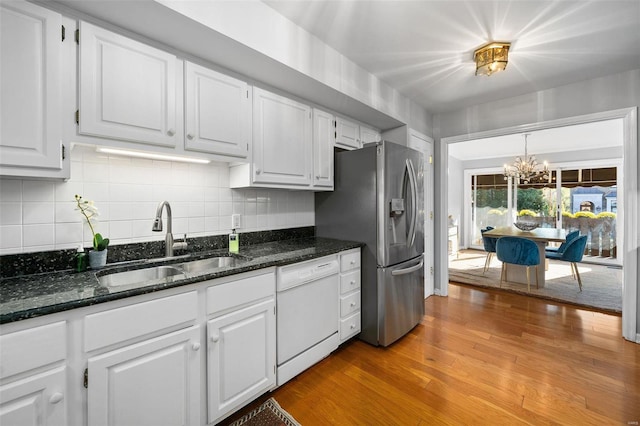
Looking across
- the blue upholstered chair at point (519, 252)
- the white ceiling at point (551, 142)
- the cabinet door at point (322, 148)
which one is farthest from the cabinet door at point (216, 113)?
the white ceiling at point (551, 142)

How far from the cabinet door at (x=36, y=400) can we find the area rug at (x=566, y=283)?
178 inches

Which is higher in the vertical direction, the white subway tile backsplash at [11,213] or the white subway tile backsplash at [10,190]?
the white subway tile backsplash at [10,190]

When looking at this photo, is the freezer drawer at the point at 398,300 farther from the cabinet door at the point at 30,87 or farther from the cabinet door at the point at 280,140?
the cabinet door at the point at 30,87

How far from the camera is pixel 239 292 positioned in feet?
4.96

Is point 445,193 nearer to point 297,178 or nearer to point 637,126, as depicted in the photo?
point 637,126

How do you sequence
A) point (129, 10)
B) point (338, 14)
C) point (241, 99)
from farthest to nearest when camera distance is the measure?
1. point (241, 99)
2. point (338, 14)
3. point (129, 10)

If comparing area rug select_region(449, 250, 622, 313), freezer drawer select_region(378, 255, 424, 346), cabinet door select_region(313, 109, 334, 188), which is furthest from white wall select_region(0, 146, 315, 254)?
area rug select_region(449, 250, 622, 313)

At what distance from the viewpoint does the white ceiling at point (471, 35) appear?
168 centimetres

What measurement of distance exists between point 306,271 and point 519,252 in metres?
3.47

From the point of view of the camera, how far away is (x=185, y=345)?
4.31 feet

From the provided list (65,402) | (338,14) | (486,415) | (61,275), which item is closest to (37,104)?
(61,275)

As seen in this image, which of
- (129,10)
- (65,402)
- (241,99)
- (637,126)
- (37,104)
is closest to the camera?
(65,402)

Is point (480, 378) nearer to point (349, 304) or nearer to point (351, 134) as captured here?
point (349, 304)

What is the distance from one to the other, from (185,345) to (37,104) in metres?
1.24
